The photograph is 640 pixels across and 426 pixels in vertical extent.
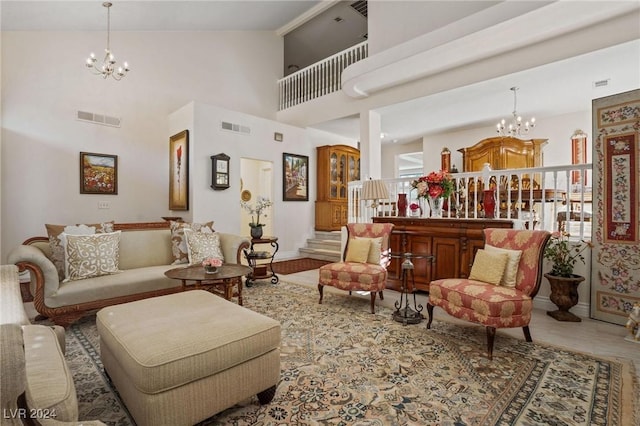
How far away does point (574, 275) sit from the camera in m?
3.35

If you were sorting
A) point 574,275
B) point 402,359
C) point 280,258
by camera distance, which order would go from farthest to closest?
1. point 280,258
2. point 574,275
3. point 402,359

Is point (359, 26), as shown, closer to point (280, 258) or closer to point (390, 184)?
point (390, 184)

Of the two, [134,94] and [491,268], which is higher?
[134,94]

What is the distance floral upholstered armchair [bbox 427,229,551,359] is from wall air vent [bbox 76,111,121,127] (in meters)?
5.90

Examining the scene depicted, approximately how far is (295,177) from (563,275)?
537 centimetres

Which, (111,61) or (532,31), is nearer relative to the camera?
(532,31)

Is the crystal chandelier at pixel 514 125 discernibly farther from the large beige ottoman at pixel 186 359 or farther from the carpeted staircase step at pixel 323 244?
the large beige ottoman at pixel 186 359

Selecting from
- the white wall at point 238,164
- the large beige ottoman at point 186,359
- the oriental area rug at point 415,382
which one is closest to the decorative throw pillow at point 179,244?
the oriental area rug at point 415,382

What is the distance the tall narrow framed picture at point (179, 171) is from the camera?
18.8ft

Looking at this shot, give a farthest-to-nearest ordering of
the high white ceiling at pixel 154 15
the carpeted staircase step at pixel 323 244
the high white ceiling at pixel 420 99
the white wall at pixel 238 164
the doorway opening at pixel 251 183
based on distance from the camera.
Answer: the doorway opening at pixel 251 183
the carpeted staircase step at pixel 323 244
the white wall at pixel 238 164
the high white ceiling at pixel 154 15
the high white ceiling at pixel 420 99

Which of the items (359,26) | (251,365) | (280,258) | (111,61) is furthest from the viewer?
(359,26)

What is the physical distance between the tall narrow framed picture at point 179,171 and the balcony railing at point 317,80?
10.0 ft

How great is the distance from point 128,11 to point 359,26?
17.3 ft

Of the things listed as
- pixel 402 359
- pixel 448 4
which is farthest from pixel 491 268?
pixel 448 4
